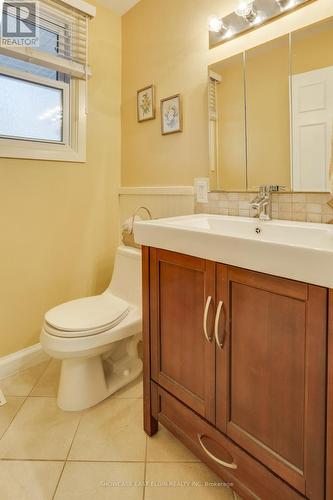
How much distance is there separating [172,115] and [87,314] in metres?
1.24

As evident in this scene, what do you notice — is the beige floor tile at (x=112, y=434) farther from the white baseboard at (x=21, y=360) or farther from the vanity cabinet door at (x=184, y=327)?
the white baseboard at (x=21, y=360)

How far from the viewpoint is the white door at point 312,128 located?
47.6 inches

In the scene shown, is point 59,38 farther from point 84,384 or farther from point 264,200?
point 84,384

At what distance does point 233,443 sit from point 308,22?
1616 millimetres

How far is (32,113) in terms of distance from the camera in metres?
1.85

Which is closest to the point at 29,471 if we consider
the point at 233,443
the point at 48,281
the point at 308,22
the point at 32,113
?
the point at 233,443

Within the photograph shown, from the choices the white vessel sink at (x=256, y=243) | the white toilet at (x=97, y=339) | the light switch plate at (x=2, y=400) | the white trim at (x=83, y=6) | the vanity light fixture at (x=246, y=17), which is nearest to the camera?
the white vessel sink at (x=256, y=243)

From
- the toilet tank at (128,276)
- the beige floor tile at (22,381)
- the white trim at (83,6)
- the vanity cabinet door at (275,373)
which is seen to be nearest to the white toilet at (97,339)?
the toilet tank at (128,276)

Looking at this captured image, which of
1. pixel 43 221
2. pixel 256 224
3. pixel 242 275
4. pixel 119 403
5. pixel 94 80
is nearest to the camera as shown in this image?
pixel 242 275

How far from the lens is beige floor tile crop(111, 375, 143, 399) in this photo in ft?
5.35

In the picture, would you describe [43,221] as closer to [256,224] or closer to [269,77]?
[256,224]


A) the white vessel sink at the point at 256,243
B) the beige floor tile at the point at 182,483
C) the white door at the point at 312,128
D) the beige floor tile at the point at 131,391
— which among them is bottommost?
the beige floor tile at the point at 182,483

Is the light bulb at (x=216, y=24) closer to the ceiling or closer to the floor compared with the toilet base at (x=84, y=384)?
closer to the ceiling

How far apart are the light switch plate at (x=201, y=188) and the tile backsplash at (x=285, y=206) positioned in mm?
26
